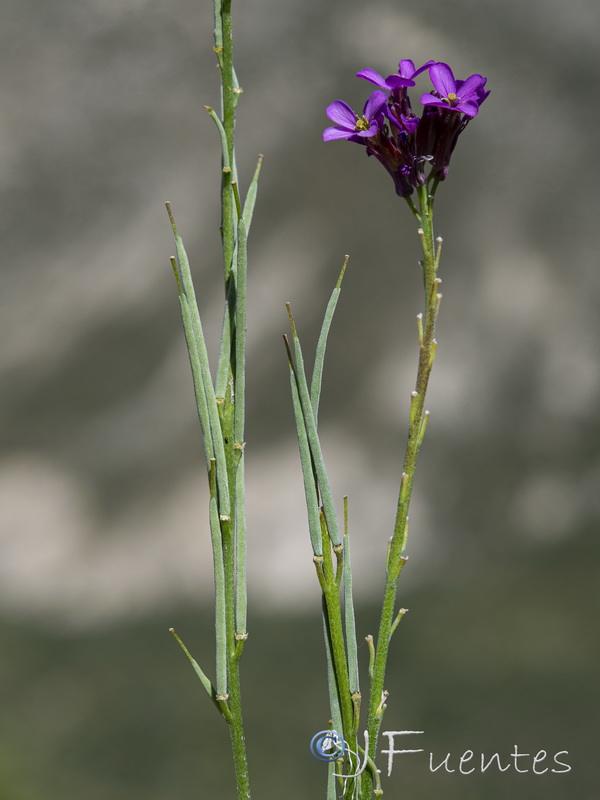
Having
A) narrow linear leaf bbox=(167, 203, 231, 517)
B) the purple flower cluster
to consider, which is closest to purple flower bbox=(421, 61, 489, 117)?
the purple flower cluster

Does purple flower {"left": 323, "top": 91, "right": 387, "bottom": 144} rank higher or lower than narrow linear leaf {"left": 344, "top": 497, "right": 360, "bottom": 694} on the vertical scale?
higher

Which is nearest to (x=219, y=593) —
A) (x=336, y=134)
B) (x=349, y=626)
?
(x=349, y=626)

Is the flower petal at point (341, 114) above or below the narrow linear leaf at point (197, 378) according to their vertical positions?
above

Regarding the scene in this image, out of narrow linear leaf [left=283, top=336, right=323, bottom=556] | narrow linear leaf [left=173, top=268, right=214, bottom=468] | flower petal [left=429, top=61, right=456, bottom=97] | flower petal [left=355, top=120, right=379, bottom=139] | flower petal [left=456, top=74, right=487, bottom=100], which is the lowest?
narrow linear leaf [left=283, top=336, right=323, bottom=556]

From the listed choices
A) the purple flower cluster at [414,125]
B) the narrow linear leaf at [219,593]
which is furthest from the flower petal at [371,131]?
the narrow linear leaf at [219,593]

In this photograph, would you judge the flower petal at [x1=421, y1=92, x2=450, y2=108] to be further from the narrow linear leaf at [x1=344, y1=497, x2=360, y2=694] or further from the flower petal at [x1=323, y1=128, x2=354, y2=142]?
the narrow linear leaf at [x1=344, y1=497, x2=360, y2=694]

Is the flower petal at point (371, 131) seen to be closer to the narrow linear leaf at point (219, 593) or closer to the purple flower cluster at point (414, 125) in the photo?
the purple flower cluster at point (414, 125)

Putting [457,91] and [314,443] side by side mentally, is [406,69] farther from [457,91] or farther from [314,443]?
[314,443]
